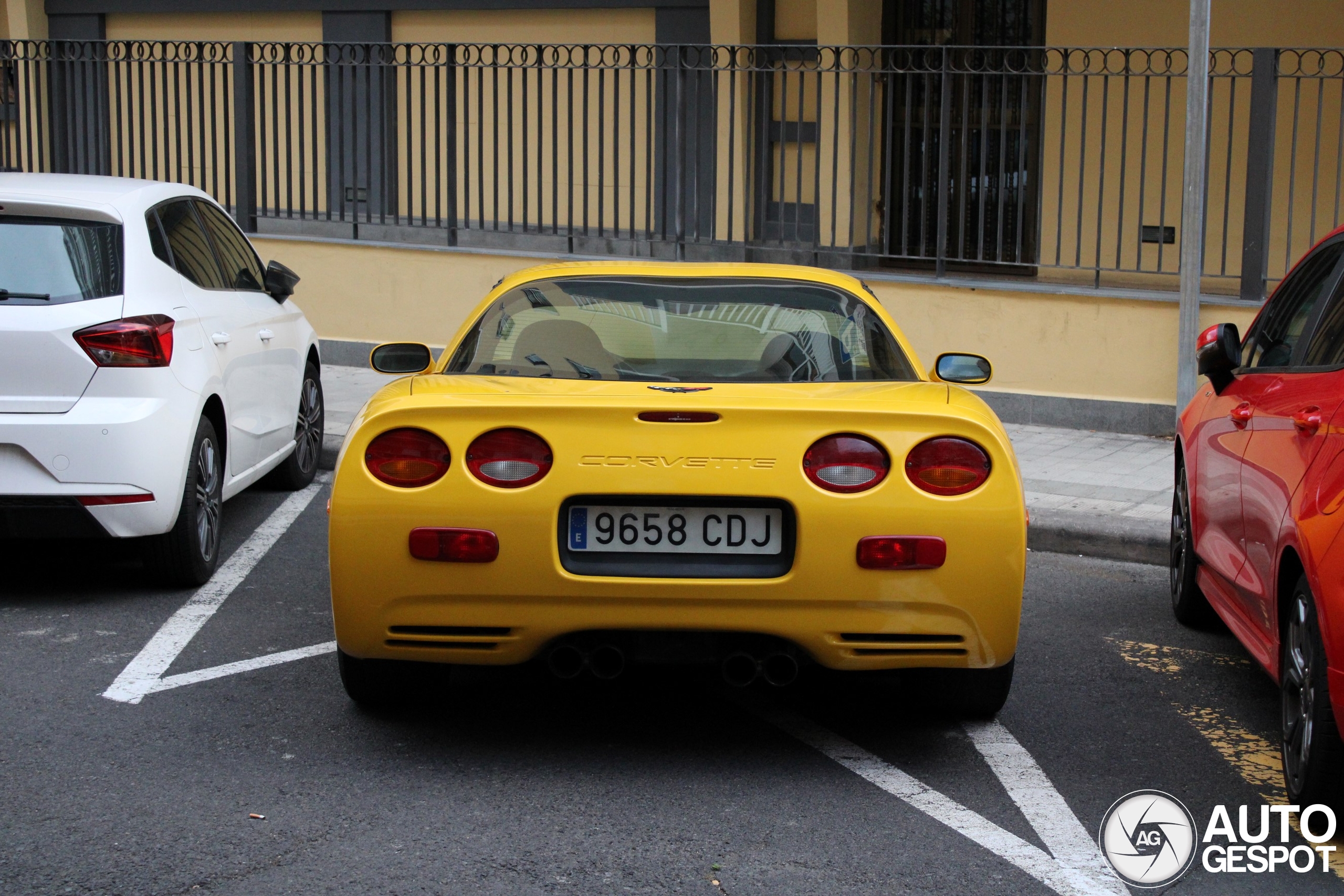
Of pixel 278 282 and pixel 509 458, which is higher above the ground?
pixel 278 282

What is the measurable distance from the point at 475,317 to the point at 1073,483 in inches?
169

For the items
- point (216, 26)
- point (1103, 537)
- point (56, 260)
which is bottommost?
point (1103, 537)

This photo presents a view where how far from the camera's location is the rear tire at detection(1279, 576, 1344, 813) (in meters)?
3.68

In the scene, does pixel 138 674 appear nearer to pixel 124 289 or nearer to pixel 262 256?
pixel 124 289

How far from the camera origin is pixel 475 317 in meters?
5.03

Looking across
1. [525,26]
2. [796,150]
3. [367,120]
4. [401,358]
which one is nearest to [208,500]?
[401,358]


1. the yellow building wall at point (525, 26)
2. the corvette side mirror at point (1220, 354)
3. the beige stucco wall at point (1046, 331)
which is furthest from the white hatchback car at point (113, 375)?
the yellow building wall at point (525, 26)

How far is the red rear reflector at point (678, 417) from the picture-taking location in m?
3.94

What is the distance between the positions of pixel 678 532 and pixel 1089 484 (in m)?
4.83

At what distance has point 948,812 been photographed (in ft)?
12.8

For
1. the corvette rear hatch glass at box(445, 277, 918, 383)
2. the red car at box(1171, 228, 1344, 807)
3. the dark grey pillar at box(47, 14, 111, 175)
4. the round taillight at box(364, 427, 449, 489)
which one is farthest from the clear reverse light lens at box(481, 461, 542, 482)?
the dark grey pillar at box(47, 14, 111, 175)

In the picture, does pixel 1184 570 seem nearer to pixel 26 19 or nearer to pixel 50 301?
pixel 50 301

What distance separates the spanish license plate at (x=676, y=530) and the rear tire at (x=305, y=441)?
4222mm

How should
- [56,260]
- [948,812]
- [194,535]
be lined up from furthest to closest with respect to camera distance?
[194,535] < [56,260] < [948,812]
